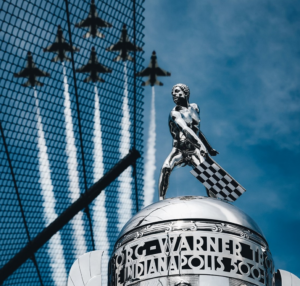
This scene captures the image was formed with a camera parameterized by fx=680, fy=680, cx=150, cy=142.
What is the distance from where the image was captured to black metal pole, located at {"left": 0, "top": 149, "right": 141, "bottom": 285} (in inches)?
1121

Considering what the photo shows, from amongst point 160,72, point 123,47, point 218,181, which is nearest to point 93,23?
point 123,47

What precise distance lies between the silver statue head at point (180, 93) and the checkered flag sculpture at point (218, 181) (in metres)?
1.10

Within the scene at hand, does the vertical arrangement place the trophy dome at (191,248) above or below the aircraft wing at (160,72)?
below

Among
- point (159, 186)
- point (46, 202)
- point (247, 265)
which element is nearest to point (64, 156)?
point (46, 202)

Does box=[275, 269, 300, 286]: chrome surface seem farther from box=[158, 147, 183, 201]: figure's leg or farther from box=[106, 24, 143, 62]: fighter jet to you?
box=[106, 24, 143, 62]: fighter jet

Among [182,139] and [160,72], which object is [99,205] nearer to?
[160,72]

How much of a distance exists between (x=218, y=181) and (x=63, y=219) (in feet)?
67.8

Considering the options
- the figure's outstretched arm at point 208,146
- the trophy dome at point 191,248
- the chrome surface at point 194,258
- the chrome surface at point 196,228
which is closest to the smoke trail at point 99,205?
the figure's outstretched arm at point 208,146

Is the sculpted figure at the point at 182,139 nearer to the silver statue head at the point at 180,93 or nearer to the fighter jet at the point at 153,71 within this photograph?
the silver statue head at the point at 180,93

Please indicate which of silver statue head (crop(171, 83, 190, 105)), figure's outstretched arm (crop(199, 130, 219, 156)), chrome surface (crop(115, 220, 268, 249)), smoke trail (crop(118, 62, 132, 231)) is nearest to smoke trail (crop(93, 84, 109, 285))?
smoke trail (crop(118, 62, 132, 231))

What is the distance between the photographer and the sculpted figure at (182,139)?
33.2ft

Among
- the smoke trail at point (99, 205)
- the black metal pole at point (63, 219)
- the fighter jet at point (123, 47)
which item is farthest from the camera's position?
the fighter jet at point (123, 47)

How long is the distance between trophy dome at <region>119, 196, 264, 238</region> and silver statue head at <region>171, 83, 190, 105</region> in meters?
2.18

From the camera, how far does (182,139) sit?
10203 millimetres
